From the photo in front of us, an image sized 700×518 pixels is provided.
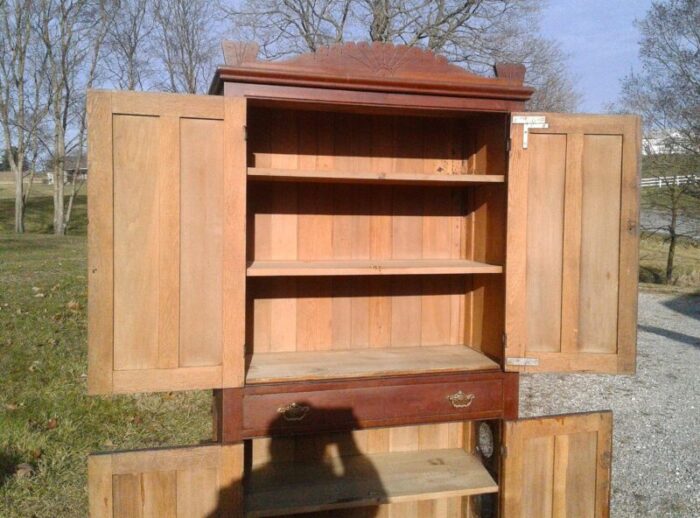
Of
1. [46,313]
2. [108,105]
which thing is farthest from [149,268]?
Result: [46,313]

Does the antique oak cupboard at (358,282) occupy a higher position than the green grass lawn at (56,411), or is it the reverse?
the antique oak cupboard at (358,282)

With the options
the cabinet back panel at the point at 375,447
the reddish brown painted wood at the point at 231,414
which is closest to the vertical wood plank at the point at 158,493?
the reddish brown painted wood at the point at 231,414

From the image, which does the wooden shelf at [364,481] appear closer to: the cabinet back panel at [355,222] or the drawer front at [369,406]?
the drawer front at [369,406]

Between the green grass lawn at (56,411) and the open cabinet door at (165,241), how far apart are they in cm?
135

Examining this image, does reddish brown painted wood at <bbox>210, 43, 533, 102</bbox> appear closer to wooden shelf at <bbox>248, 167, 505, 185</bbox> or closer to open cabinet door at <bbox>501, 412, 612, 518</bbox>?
wooden shelf at <bbox>248, 167, 505, 185</bbox>

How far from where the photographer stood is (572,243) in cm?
202

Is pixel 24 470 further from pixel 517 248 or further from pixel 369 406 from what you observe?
pixel 517 248

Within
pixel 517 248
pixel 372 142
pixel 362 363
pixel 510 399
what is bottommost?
pixel 510 399

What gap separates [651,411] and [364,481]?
10.2 ft

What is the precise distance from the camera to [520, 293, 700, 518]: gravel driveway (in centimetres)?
318

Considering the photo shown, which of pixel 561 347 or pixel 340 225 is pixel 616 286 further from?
pixel 340 225

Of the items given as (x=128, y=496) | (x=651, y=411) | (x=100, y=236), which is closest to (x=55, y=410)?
(x=128, y=496)

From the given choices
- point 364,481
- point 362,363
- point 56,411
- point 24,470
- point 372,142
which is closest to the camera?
point 362,363

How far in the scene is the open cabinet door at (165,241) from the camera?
1.72 metres
